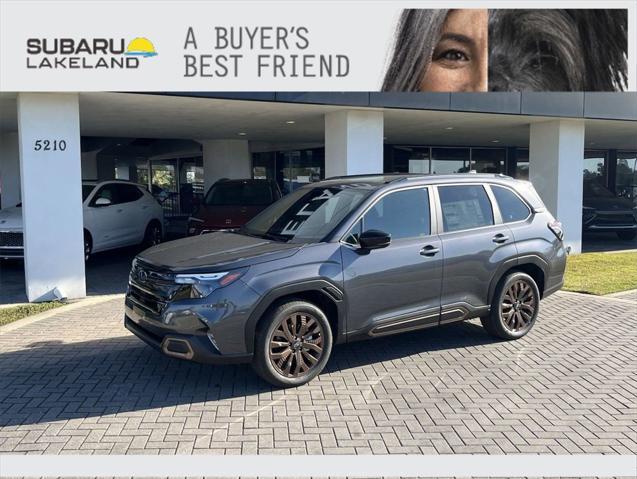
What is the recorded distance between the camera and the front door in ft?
16.8

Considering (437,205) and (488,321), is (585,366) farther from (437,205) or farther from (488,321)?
(437,205)

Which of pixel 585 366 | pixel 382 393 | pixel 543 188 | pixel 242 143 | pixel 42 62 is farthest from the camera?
pixel 242 143

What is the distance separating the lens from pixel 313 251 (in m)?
4.95

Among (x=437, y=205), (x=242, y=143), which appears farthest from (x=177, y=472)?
(x=242, y=143)

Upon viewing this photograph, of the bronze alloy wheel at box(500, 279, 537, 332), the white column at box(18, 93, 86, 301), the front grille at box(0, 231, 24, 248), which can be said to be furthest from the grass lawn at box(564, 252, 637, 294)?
the front grille at box(0, 231, 24, 248)

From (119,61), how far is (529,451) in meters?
6.95

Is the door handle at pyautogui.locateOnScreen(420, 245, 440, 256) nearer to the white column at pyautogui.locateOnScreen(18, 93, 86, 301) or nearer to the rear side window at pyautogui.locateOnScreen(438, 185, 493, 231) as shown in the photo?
the rear side window at pyautogui.locateOnScreen(438, 185, 493, 231)

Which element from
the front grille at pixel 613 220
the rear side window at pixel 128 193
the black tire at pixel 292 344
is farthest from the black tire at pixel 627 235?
the black tire at pixel 292 344

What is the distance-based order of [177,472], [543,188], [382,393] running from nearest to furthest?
[177,472] < [382,393] < [543,188]

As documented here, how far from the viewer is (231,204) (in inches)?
475

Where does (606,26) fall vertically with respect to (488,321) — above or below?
above

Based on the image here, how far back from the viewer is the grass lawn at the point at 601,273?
9336 millimetres

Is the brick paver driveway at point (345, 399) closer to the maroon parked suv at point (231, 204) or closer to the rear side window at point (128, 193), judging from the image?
the maroon parked suv at point (231, 204)

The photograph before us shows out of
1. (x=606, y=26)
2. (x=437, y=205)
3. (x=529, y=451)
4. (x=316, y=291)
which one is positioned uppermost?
(x=606, y=26)
